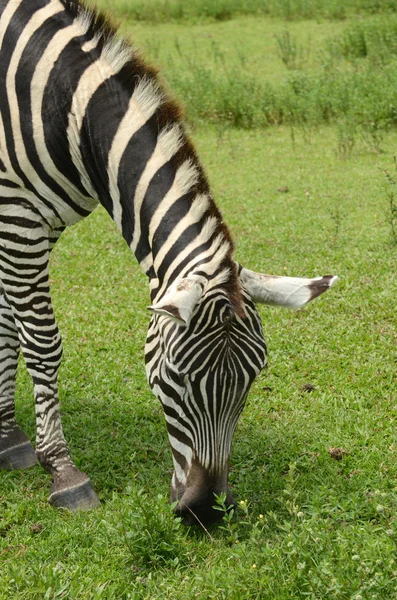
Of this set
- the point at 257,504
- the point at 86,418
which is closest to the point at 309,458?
the point at 257,504

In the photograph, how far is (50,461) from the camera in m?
4.68

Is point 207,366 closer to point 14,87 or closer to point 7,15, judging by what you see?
point 14,87

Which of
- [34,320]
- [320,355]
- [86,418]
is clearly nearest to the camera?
[34,320]

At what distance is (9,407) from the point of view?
205 inches

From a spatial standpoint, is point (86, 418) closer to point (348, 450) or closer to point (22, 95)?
point (348, 450)

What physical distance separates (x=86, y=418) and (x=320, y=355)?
70.2 inches

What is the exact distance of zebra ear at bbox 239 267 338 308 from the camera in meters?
3.61

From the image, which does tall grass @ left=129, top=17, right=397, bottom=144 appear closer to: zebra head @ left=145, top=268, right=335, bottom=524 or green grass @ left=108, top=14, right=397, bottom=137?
green grass @ left=108, top=14, right=397, bottom=137

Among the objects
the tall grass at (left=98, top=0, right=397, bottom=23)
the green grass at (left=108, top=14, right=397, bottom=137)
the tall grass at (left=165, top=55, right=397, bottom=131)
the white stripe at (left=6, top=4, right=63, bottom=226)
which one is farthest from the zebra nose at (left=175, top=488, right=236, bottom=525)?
the tall grass at (left=98, top=0, right=397, bottom=23)

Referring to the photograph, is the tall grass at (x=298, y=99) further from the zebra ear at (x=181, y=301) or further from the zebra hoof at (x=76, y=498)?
the zebra ear at (x=181, y=301)

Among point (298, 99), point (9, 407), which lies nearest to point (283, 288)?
point (9, 407)

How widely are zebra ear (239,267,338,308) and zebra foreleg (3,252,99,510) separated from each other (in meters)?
1.32

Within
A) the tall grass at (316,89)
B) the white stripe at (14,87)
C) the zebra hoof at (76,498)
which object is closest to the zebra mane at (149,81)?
the white stripe at (14,87)

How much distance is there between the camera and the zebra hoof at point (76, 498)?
4449mm
